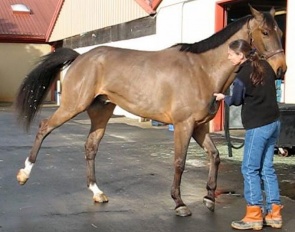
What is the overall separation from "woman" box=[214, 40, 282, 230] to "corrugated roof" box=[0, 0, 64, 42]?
27.0 m

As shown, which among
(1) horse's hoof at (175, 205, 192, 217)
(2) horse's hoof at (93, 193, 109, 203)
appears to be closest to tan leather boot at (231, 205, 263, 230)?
(1) horse's hoof at (175, 205, 192, 217)

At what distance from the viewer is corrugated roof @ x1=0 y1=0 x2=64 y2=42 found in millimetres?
33688

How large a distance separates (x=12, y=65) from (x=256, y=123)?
29.8 m

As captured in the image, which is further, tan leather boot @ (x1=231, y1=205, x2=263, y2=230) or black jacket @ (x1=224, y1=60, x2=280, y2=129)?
tan leather boot @ (x1=231, y1=205, x2=263, y2=230)

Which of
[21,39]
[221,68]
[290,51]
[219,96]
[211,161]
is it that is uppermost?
[221,68]

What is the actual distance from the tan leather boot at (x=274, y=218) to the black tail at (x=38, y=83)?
3.25m

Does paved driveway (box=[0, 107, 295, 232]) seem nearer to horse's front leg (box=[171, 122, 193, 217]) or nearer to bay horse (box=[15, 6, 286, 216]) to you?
horse's front leg (box=[171, 122, 193, 217])

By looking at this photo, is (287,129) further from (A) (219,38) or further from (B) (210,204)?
(A) (219,38)

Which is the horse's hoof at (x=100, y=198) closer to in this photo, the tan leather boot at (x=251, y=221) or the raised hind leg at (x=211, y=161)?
the raised hind leg at (x=211, y=161)

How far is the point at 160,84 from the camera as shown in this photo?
632 cm

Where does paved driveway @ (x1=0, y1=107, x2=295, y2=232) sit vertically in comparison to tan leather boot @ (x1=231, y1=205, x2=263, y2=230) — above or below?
below

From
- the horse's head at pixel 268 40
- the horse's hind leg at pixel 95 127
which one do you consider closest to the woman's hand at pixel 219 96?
the horse's head at pixel 268 40

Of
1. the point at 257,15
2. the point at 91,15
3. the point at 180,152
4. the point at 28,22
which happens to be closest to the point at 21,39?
the point at 28,22

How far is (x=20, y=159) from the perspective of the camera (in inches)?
400
